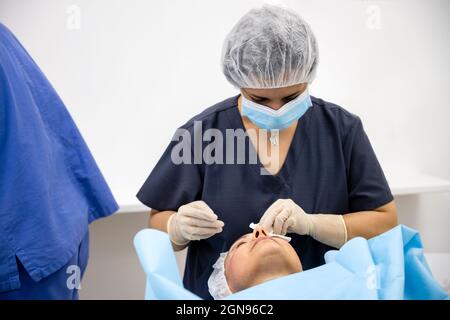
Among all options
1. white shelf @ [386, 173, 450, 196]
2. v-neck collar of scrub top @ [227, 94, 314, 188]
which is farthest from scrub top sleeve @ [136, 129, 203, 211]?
white shelf @ [386, 173, 450, 196]

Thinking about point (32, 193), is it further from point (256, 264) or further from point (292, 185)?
point (292, 185)

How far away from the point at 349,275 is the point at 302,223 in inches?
9.6

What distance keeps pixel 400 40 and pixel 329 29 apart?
35 centimetres

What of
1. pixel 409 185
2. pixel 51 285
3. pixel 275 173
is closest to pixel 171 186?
pixel 275 173

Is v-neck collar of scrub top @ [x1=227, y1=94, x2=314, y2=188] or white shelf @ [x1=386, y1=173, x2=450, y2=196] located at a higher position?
v-neck collar of scrub top @ [x1=227, y1=94, x2=314, y2=188]

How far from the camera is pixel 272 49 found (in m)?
1.21

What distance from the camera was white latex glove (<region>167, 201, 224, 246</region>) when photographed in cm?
118

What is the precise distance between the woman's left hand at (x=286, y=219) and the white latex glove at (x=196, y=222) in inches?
5.0

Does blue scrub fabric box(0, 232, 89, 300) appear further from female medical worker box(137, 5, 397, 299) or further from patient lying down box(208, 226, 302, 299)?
patient lying down box(208, 226, 302, 299)

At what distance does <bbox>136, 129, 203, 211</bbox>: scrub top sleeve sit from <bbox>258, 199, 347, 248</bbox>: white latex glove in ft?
0.77

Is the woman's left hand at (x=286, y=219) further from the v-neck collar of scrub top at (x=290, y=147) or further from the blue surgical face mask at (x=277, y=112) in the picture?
the blue surgical face mask at (x=277, y=112)

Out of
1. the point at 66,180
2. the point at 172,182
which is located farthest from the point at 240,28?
the point at 66,180

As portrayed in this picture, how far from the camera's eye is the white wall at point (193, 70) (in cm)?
185

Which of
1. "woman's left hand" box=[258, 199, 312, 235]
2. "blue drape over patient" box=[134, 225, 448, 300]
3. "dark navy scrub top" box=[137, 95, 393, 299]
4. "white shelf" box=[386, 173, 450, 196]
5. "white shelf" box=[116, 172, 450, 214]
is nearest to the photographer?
"blue drape over patient" box=[134, 225, 448, 300]
